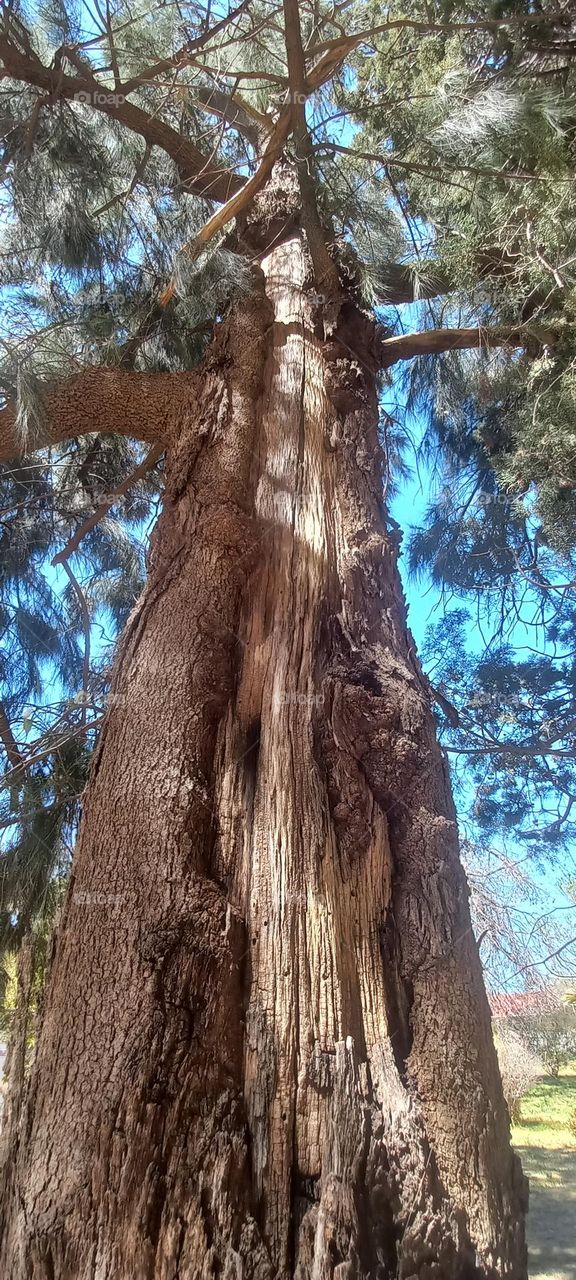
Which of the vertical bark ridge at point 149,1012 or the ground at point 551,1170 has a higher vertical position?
the vertical bark ridge at point 149,1012

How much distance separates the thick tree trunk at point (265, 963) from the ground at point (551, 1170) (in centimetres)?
53

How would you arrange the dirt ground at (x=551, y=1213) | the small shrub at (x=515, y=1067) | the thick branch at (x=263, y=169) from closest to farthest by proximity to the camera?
the dirt ground at (x=551, y=1213), the small shrub at (x=515, y=1067), the thick branch at (x=263, y=169)

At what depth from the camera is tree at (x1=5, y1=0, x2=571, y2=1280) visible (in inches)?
49.6

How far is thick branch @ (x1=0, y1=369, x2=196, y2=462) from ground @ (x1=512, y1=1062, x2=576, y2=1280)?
208cm

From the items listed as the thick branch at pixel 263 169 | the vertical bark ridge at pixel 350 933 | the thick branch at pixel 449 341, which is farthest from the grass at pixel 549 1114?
the thick branch at pixel 263 169

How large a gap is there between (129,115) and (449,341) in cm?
125

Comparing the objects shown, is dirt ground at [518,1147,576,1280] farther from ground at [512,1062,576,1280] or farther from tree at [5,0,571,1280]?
tree at [5,0,571,1280]

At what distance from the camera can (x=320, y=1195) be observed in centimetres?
126

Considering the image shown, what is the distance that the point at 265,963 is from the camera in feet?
4.84

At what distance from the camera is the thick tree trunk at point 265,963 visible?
123 centimetres

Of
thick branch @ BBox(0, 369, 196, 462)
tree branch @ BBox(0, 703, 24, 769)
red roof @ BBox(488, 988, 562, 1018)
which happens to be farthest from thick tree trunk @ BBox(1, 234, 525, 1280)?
red roof @ BBox(488, 988, 562, 1018)

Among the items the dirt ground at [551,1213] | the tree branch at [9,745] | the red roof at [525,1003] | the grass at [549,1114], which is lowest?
the dirt ground at [551,1213]

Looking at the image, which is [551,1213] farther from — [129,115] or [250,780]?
[129,115]

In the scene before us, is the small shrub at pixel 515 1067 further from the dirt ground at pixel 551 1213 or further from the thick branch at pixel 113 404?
the thick branch at pixel 113 404
